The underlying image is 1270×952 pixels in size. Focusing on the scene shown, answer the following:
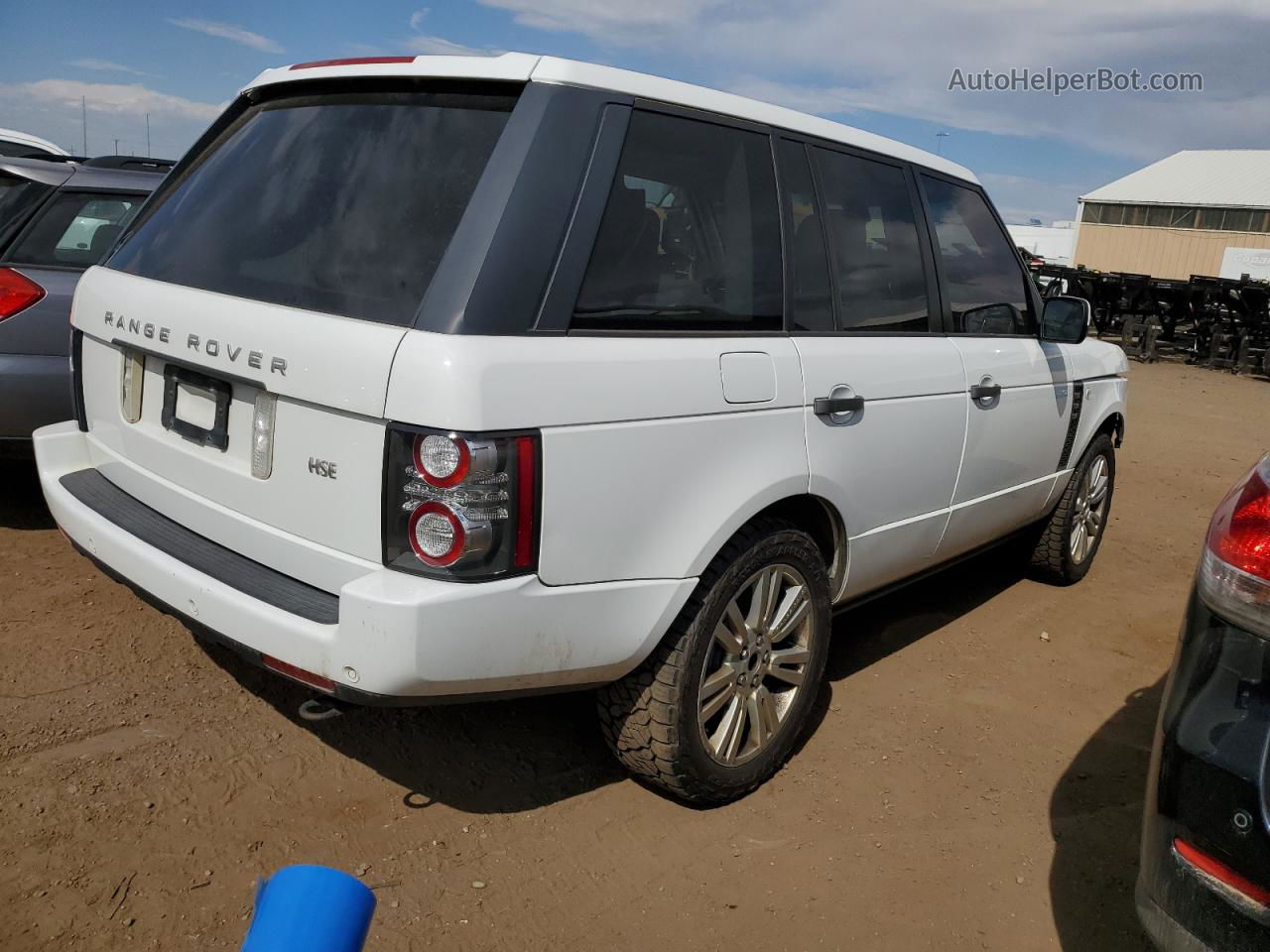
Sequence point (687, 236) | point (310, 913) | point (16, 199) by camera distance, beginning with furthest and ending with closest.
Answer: point (16, 199)
point (687, 236)
point (310, 913)

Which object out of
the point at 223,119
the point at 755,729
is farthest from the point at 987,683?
the point at 223,119

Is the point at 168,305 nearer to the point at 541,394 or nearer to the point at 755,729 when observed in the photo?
the point at 541,394

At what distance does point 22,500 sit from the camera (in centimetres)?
513

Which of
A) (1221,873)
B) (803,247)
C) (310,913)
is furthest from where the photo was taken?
(803,247)

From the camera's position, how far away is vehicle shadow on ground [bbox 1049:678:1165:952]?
262 cm

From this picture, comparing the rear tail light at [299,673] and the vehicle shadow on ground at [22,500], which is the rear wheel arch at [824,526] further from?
the vehicle shadow on ground at [22,500]

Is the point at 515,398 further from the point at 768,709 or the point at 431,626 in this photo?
the point at 768,709

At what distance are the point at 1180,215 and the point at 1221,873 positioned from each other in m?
44.3

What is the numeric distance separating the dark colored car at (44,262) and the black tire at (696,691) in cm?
295

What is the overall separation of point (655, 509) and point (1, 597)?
9.54 ft

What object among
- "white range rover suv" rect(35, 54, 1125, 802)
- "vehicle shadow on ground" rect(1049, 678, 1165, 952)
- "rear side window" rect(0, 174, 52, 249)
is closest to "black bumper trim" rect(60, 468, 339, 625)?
"white range rover suv" rect(35, 54, 1125, 802)

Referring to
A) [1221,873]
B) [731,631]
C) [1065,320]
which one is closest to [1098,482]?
[1065,320]

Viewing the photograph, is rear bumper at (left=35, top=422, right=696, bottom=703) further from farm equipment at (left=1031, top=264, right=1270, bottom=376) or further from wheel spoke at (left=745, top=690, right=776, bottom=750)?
farm equipment at (left=1031, top=264, right=1270, bottom=376)

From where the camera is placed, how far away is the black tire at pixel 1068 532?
491 cm
